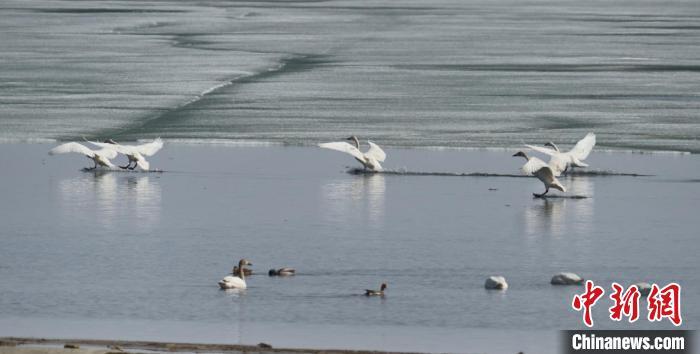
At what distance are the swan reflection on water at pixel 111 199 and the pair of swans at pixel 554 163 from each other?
4.18 meters

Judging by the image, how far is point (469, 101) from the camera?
2733cm

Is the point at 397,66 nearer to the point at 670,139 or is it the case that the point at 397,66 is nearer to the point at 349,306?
the point at 670,139

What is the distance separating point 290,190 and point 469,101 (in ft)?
30.9

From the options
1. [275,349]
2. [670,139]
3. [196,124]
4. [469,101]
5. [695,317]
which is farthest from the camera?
[469,101]

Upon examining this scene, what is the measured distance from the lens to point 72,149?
20500 mm

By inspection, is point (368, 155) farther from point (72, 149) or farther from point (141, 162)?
point (72, 149)

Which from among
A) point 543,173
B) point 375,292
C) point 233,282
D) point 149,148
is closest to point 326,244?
point 233,282

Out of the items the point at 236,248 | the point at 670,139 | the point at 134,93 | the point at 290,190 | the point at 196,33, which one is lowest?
the point at 236,248

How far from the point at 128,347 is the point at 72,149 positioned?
35.4 ft

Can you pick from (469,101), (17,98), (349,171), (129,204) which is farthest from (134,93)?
(129,204)

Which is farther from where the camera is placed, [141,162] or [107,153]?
[107,153]

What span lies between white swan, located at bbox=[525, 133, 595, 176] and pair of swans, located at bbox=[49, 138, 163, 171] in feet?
16.1

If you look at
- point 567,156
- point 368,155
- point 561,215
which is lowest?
point 561,215

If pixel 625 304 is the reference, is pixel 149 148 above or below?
above
